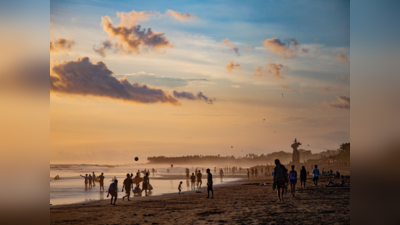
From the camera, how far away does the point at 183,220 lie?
13367 mm

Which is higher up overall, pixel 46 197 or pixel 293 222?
pixel 46 197

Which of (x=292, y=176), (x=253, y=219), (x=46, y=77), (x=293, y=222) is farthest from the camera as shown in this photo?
(x=292, y=176)

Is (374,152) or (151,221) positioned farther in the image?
(151,221)

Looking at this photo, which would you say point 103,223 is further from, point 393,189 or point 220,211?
point 393,189

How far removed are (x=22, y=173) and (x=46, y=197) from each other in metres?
0.47

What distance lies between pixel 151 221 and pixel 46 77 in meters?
9.71

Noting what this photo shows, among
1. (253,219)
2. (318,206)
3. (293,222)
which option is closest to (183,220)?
(253,219)

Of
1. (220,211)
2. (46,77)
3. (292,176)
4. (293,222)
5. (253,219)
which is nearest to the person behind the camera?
(46,77)

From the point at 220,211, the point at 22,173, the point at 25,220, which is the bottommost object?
the point at 220,211

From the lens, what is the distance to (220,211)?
51.3 ft

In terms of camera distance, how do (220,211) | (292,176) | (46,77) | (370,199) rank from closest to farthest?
1. (370,199)
2. (46,77)
3. (220,211)
4. (292,176)

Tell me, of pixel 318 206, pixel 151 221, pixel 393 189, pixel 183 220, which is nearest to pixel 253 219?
pixel 183 220

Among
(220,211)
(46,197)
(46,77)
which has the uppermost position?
(46,77)

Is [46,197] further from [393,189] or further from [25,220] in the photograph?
[393,189]
